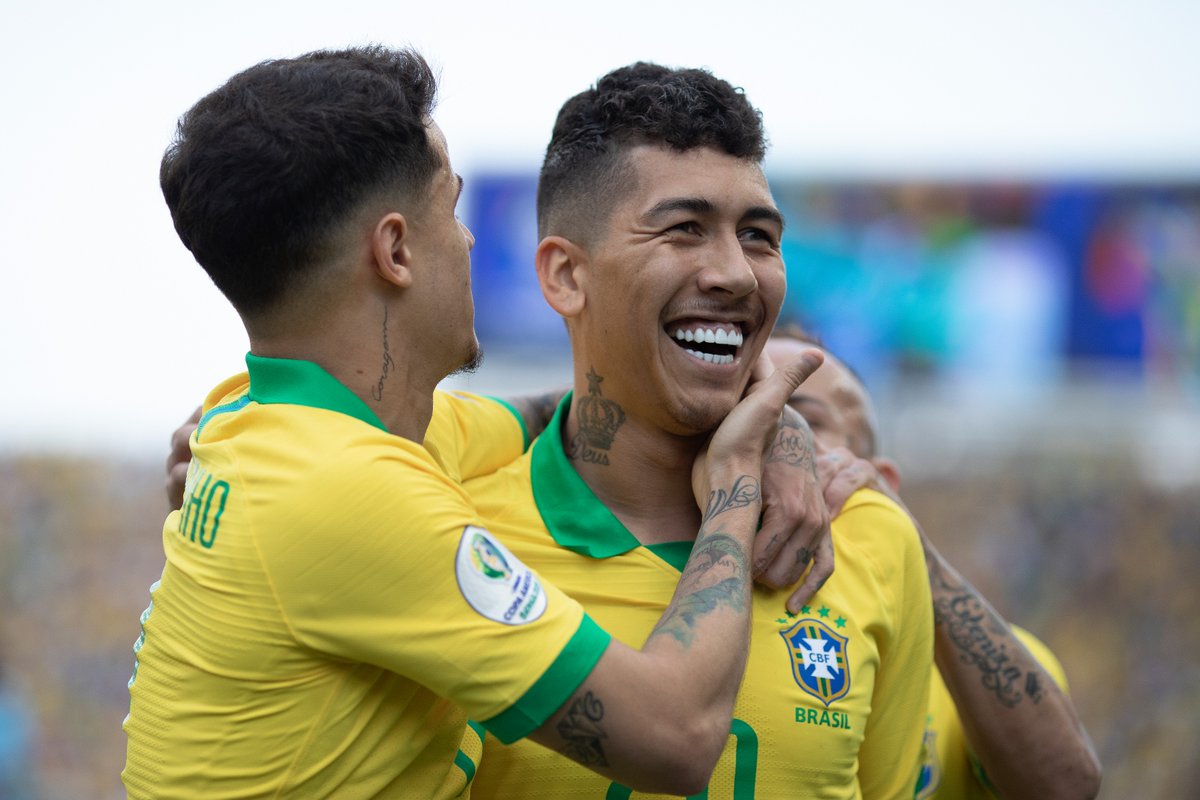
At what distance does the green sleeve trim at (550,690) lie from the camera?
2.02m

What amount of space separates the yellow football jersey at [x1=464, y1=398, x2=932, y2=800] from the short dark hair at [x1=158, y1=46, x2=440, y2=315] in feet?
3.00

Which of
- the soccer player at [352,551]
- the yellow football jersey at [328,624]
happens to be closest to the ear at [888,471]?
the soccer player at [352,551]

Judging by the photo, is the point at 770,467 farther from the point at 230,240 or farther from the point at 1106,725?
the point at 1106,725

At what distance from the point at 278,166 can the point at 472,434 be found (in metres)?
1.04

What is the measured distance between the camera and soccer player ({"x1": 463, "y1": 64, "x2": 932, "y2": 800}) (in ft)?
8.77

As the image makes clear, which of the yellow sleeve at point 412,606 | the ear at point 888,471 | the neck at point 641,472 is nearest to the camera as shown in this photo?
the yellow sleeve at point 412,606

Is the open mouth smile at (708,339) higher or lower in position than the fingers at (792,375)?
higher

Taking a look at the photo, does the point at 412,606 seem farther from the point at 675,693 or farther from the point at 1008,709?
the point at 1008,709

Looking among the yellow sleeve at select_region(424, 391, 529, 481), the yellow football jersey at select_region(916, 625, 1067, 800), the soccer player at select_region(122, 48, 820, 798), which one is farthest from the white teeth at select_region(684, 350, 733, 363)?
the yellow football jersey at select_region(916, 625, 1067, 800)

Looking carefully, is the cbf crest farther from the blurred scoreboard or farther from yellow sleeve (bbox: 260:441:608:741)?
the blurred scoreboard

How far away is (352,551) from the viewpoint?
2.02 metres

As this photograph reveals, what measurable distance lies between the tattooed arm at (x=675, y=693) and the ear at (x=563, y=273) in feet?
2.95

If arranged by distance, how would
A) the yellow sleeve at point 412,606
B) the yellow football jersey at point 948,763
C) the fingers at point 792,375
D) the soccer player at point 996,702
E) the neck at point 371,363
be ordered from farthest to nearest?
the yellow football jersey at point 948,763 < the soccer player at point 996,702 < the fingers at point 792,375 < the neck at point 371,363 < the yellow sleeve at point 412,606

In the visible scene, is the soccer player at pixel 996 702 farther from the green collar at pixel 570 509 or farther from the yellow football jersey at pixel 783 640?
the green collar at pixel 570 509
